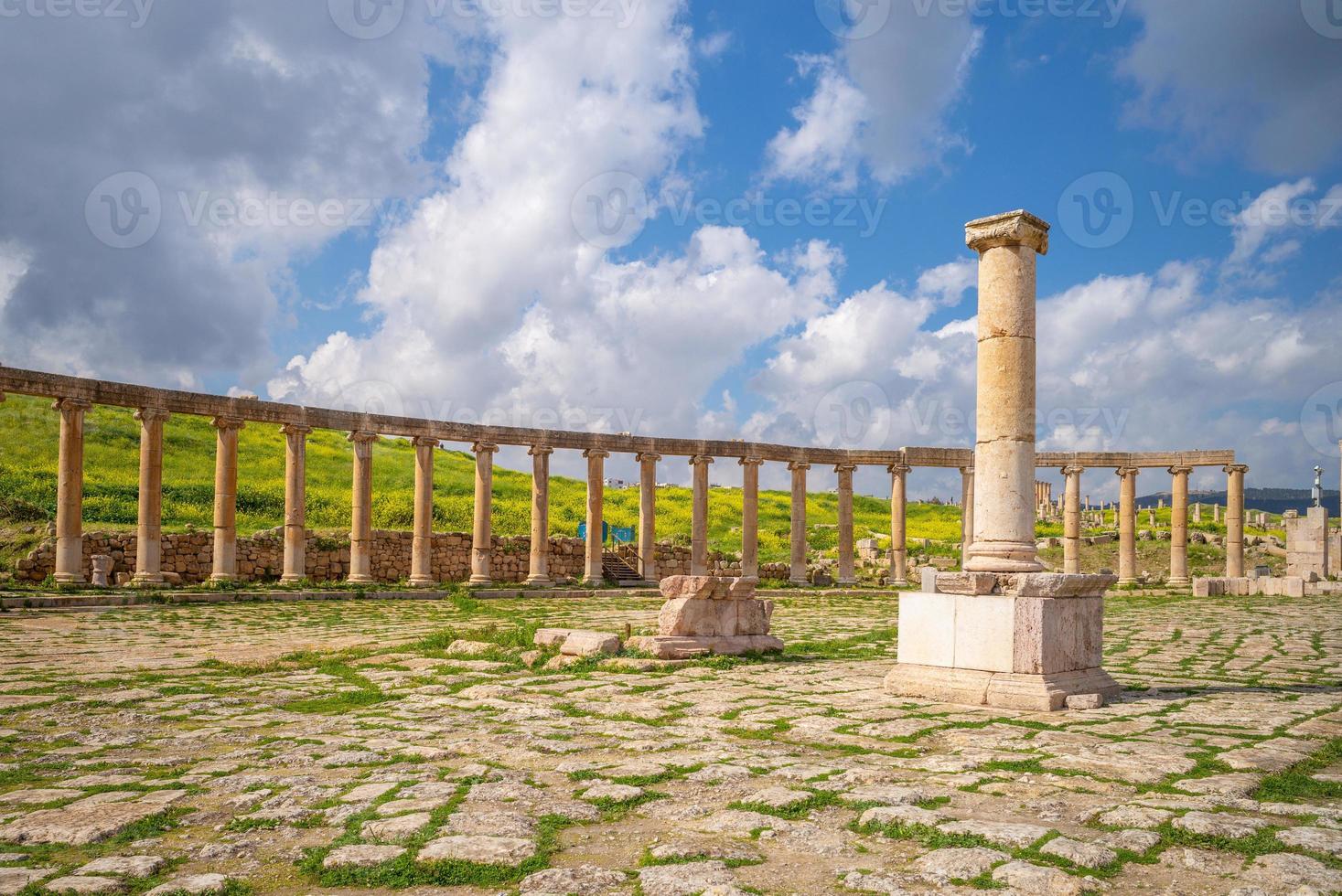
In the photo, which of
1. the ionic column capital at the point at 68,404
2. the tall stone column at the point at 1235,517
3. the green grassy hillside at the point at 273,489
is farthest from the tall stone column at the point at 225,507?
the tall stone column at the point at 1235,517

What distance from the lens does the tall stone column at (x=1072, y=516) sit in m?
37.0

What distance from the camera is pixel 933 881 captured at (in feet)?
15.5

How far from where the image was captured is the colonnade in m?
24.8

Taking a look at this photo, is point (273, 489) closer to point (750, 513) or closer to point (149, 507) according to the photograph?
point (149, 507)

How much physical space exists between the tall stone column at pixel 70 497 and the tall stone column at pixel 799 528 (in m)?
22.0

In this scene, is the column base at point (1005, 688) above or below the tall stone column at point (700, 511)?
below

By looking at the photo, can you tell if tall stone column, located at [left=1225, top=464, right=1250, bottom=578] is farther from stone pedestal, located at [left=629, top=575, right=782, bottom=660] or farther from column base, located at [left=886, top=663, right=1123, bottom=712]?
column base, located at [left=886, top=663, right=1123, bottom=712]

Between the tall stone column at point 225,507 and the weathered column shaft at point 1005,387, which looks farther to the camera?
the tall stone column at point 225,507

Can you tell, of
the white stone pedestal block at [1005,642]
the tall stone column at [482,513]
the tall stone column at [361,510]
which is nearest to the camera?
the white stone pedestal block at [1005,642]

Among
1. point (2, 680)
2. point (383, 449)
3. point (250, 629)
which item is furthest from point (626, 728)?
point (383, 449)

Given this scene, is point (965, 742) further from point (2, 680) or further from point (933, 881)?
point (2, 680)

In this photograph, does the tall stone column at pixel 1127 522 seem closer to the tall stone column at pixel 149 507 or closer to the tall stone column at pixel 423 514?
the tall stone column at pixel 423 514

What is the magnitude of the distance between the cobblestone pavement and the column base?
0.31 meters

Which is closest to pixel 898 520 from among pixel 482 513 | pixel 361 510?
pixel 482 513
